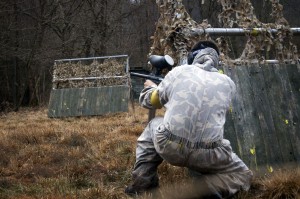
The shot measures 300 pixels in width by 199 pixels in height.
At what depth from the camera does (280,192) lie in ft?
13.6

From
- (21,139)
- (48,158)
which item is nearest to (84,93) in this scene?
(21,139)

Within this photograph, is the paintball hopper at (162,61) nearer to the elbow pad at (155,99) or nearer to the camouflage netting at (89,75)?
the elbow pad at (155,99)

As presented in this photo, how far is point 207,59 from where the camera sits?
154 inches

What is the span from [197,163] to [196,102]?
1.70 feet

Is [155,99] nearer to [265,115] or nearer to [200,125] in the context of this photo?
[200,125]

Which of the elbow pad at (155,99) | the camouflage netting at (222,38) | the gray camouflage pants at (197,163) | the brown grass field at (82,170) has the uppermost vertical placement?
the camouflage netting at (222,38)

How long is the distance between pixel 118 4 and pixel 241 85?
80.0 ft

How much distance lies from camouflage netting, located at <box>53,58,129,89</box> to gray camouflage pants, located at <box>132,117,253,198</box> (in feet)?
34.8

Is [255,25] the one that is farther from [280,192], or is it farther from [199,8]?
[199,8]

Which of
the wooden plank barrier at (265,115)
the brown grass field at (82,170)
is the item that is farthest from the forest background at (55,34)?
the wooden plank barrier at (265,115)

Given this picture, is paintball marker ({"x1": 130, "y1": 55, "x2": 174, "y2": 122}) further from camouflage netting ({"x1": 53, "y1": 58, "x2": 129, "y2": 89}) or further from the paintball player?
camouflage netting ({"x1": 53, "y1": 58, "x2": 129, "y2": 89})

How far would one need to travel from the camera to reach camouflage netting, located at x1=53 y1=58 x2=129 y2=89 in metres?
15.0

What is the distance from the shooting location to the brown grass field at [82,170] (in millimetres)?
4316

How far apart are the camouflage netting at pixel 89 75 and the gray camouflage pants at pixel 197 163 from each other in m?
10.6
